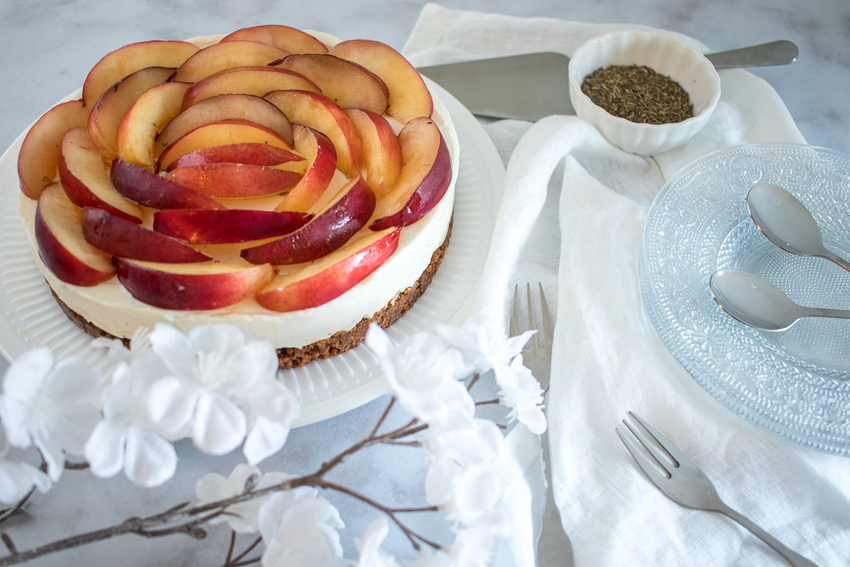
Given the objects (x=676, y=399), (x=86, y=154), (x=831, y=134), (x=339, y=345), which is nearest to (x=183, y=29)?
(x=86, y=154)

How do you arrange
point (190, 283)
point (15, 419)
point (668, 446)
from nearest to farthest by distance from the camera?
1. point (15, 419)
2. point (190, 283)
3. point (668, 446)

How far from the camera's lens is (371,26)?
91.0 inches

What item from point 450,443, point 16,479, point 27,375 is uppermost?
point 27,375

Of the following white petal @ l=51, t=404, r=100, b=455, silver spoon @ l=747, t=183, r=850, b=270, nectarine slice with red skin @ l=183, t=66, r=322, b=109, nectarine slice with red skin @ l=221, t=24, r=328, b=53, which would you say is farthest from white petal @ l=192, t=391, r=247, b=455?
silver spoon @ l=747, t=183, r=850, b=270

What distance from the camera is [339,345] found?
1.30 meters

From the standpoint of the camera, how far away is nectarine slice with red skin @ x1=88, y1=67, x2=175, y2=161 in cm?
131

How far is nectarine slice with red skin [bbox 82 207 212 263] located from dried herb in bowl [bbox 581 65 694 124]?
1.25 meters

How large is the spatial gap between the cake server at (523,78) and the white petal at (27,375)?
1.52 meters

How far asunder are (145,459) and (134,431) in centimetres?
3

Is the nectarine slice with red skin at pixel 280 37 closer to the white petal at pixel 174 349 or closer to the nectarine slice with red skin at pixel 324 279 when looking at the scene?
the nectarine slice with red skin at pixel 324 279

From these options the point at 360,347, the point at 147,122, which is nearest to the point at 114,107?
the point at 147,122

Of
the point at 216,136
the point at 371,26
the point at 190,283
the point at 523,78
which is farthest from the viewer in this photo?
the point at 371,26

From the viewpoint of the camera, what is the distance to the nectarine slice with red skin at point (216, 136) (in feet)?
4.21

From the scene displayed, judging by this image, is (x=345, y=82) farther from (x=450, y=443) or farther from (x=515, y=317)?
(x=450, y=443)
